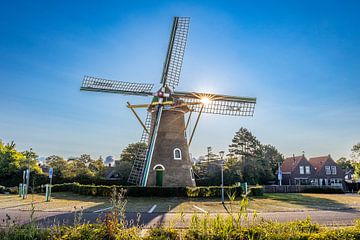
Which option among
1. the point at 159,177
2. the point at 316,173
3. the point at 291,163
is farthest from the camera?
the point at 291,163

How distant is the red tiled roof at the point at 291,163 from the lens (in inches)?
1814

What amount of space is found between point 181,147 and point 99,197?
7.71 meters

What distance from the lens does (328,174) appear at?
1742 inches

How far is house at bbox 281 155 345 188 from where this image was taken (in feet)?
145

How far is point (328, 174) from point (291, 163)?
6149 millimetres

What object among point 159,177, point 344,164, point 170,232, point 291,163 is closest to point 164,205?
point 159,177

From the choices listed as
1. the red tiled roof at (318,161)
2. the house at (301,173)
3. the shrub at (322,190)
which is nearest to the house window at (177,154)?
the shrub at (322,190)

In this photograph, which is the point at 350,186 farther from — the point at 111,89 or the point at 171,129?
the point at 111,89

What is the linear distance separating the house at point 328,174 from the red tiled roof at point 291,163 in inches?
132

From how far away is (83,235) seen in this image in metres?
→ 5.23

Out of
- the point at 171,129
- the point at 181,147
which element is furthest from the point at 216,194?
the point at 171,129

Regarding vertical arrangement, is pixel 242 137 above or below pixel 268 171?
above

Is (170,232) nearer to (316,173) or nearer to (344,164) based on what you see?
(316,173)

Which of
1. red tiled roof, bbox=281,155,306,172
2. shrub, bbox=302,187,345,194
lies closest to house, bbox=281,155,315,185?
red tiled roof, bbox=281,155,306,172
